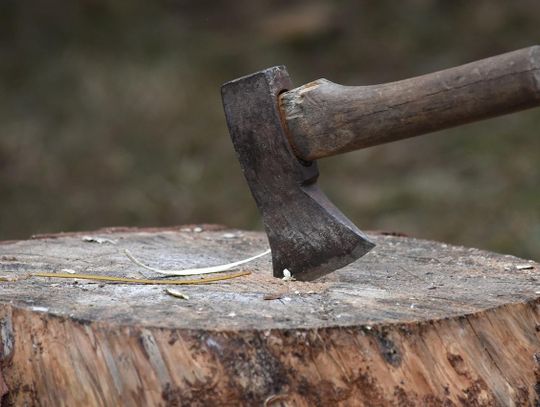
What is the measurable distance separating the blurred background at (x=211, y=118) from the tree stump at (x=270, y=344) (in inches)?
116

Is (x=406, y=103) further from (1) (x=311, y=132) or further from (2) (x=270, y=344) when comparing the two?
(2) (x=270, y=344)

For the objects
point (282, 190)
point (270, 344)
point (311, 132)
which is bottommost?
point (270, 344)

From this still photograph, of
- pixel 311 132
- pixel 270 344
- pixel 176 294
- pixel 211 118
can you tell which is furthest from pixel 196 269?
pixel 211 118

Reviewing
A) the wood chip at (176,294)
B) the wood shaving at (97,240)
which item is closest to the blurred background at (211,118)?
the wood shaving at (97,240)

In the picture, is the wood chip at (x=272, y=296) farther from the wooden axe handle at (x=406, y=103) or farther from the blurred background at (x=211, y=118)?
the blurred background at (x=211, y=118)

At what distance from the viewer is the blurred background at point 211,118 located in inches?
213

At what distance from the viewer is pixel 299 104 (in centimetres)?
210

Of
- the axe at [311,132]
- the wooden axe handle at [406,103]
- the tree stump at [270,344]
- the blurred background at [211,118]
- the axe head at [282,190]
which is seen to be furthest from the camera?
the blurred background at [211,118]

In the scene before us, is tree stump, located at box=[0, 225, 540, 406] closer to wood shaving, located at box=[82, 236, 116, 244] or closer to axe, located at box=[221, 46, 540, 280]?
axe, located at box=[221, 46, 540, 280]

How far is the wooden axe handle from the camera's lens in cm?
185

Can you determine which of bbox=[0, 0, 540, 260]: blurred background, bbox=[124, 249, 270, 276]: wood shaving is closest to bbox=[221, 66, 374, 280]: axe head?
bbox=[124, 249, 270, 276]: wood shaving

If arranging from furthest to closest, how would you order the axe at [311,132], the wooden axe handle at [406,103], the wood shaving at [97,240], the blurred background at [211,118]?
the blurred background at [211,118] < the wood shaving at [97,240] < the axe at [311,132] < the wooden axe handle at [406,103]

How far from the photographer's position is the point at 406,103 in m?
1.97

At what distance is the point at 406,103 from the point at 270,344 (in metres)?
0.64
